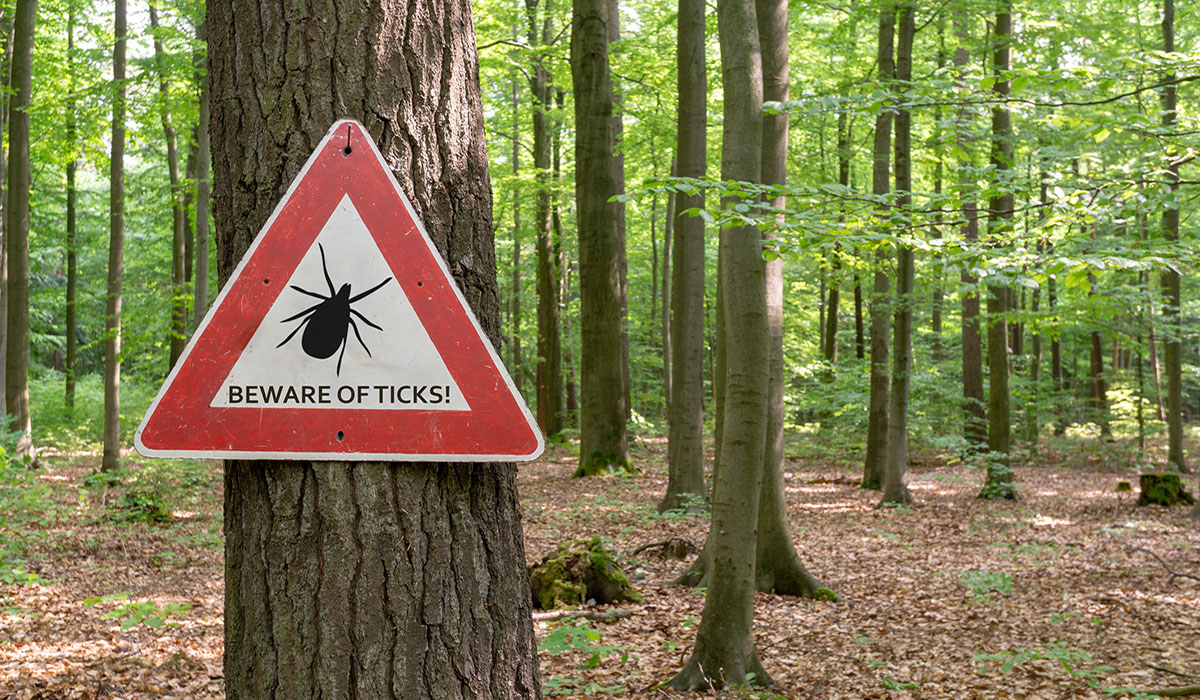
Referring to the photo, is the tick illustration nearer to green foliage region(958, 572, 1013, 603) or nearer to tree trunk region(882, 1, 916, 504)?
green foliage region(958, 572, 1013, 603)

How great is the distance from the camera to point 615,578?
281 inches

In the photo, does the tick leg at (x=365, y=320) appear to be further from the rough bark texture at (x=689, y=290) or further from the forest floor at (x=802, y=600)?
the rough bark texture at (x=689, y=290)

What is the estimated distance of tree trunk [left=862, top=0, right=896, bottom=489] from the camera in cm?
1301

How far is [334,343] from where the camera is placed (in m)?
1.64

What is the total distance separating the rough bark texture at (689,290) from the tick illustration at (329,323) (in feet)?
29.3

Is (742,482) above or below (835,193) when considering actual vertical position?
below

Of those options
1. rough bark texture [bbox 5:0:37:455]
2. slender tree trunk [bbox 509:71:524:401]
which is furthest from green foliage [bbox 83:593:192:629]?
slender tree trunk [bbox 509:71:524:401]

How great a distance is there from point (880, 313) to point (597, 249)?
4.87 m

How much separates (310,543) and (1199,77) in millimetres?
6090

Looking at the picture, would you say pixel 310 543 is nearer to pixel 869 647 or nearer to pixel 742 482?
pixel 742 482

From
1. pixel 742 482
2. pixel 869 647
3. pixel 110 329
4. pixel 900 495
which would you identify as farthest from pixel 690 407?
pixel 110 329

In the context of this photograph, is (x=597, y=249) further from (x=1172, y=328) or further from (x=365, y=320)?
(x=365, y=320)

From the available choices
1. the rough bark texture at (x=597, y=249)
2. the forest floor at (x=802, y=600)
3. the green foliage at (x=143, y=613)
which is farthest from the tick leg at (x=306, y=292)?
the rough bark texture at (x=597, y=249)

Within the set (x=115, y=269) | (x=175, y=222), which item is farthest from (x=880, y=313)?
(x=175, y=222)
